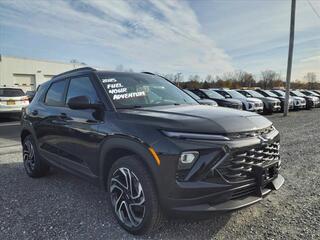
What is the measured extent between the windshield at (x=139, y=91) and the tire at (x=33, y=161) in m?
2.04

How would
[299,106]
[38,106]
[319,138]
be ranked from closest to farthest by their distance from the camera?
[38,106] → [319,138] → [299,106]

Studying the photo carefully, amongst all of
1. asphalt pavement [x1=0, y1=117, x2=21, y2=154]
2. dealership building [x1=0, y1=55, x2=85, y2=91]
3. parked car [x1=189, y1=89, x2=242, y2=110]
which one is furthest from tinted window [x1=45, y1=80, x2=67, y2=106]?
dealership building [x1=0, y1=55, x2=85, y2=91]

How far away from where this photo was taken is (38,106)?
176 inches

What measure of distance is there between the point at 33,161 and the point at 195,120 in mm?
3403

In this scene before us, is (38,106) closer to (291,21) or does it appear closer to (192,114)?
(192,114)

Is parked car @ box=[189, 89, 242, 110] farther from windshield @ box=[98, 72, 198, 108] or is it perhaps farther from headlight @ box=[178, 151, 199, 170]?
headlight @ box=[178, 151, 199, 170]

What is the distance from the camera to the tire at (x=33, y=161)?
14.5ft

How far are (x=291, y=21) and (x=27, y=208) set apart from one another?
16.1 metres

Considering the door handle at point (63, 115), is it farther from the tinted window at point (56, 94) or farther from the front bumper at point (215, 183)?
the front bumper at point (215, 183)

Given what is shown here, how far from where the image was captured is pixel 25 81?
35.0 meters

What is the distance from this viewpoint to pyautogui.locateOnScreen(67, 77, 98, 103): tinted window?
3.24m

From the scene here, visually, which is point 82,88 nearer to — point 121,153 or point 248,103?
point 121,153

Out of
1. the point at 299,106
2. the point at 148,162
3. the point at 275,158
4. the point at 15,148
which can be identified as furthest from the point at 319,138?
the point at 299,106

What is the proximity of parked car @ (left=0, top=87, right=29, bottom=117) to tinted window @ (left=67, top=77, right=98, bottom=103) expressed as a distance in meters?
10.0
